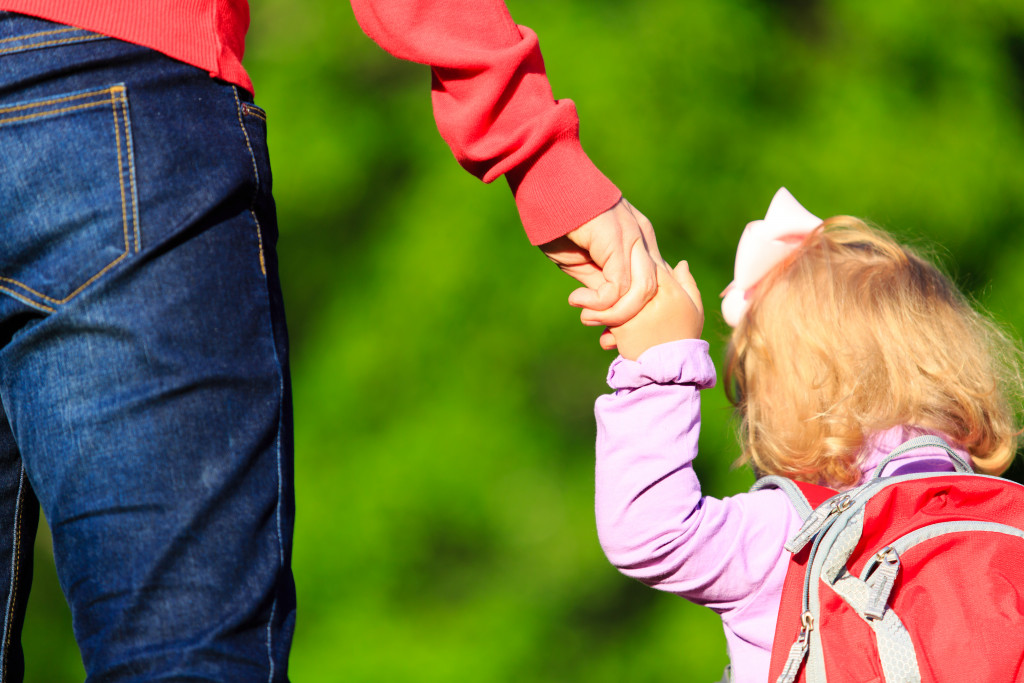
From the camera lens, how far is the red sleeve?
3.39ft

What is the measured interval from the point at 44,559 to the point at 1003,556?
2109 mm

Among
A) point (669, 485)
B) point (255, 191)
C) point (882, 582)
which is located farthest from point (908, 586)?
point (255, 191)

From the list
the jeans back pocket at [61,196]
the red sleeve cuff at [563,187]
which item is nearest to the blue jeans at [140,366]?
the jeans back pocket at [61,196]

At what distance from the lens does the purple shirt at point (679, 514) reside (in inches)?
45.6

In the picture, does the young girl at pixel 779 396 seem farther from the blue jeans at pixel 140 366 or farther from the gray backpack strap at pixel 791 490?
the blue jeans at pixel 140 366

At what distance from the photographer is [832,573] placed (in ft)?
3.47

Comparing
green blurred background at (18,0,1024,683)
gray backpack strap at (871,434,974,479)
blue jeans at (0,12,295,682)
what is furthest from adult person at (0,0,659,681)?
green blurred background at (18,0,1024,683)

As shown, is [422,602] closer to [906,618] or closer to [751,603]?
[751,603]

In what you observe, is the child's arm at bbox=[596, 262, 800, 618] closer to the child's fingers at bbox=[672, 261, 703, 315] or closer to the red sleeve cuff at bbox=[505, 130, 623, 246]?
the child's fingers at bbox=[672, 261, 703, 315]

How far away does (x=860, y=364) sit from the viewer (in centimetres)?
130

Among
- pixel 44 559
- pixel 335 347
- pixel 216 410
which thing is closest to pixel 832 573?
pixel 216 410

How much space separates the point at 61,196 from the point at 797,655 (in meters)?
0.88

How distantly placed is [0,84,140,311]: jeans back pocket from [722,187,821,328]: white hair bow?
0.94 m

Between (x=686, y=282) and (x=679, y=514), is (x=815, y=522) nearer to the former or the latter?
(x=679, y=514)
